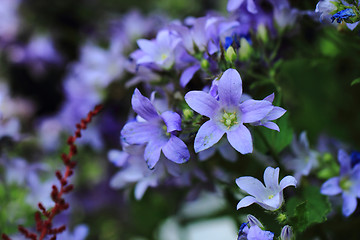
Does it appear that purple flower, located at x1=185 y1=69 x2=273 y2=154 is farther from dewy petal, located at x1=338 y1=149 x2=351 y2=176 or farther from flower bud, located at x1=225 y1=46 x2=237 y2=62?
dewy petal, located at x1=338 y1=149 x2=351 y2=176

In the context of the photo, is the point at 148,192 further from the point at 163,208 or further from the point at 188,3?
the point at 188,3

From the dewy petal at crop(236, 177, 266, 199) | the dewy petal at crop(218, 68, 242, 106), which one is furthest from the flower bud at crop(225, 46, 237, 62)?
the dewy petal at crop(236, 177, 266, 199)

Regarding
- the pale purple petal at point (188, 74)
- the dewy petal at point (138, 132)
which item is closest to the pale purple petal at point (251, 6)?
the pale purple petal at point (188, 74)

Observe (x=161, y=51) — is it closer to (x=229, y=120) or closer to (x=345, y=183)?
(x=229, y=120)

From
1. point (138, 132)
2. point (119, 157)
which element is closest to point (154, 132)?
point (138, 132)

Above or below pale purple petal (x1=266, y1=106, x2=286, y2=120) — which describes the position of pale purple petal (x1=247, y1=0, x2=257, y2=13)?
above

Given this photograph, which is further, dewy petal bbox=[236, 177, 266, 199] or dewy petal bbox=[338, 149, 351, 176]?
dewy petal bbox=[338, 149, 351, 176]
